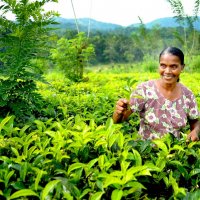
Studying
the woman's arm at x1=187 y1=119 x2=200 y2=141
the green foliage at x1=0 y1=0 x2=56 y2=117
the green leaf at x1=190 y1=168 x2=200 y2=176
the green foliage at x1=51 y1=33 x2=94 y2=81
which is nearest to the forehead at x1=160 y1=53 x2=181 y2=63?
the woman's arm at x1=187 y1=119 x2=200 y2=141

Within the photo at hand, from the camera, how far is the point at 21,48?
2.31 meters

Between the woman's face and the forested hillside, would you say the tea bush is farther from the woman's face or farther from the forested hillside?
the woman's face

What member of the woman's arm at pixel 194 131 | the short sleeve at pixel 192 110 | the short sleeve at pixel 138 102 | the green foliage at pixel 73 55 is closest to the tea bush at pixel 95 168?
the woman's arm at pixel 194 131

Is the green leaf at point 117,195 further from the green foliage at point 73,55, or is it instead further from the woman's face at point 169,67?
the green foliage at point 73,55

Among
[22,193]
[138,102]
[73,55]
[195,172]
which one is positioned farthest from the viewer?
[73,55]

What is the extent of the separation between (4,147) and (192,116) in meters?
1.54

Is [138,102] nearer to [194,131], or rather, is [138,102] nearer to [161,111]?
[161,111]

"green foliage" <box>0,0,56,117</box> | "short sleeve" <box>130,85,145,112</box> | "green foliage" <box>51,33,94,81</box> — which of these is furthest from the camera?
"green foliage" <box>51,33,94,81</box>

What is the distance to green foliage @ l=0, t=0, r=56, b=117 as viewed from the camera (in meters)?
2.27

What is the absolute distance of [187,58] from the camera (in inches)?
497

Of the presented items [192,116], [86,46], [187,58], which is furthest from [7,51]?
[187,58]

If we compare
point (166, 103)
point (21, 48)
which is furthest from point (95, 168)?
point (166, 103)

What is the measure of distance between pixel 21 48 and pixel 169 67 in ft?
3.41

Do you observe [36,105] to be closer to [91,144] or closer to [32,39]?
[32,39]
